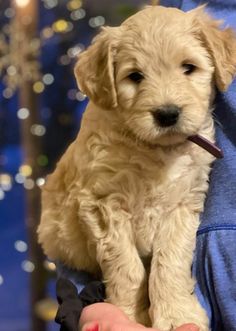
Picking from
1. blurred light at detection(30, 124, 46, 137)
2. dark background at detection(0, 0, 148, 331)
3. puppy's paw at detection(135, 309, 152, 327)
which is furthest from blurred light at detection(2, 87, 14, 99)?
puppy's paw at detection(135, 309, 152, 327)

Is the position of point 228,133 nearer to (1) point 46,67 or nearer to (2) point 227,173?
(2) point 227,173

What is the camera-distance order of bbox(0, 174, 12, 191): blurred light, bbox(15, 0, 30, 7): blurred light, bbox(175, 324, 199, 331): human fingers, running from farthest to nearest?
1. bbox(0, 174, 12, 191): blurred light
2. bbox(15, 0, 30, 7): blurred light
3. bbox(175, 324, 199, 331): human fingers

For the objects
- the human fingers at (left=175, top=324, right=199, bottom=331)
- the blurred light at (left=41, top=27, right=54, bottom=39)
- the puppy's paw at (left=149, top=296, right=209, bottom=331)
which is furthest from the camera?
the blurred light at (left=41, top=27, right=54, bottom=39)

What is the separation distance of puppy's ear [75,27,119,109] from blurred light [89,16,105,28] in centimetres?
197

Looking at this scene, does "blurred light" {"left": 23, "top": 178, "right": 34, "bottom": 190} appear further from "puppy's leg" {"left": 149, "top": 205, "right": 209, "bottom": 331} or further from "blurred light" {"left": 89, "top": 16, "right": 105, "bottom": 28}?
"puppy's leg" {"left": 149, "top": 205, "right": 209, "bottom": 331}

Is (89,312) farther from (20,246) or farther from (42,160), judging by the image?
(20,246)

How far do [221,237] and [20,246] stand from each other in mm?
2537

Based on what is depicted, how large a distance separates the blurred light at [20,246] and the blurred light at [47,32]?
3.67 ft

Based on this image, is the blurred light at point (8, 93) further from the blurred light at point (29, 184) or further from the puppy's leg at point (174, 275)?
the puppy's leg at point (174, 275)

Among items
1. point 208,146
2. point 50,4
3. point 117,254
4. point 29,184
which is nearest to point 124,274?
point 117,254

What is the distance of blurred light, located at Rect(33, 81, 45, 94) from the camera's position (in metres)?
3.50

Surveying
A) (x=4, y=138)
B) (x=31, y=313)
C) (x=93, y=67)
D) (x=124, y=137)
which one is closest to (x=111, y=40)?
(x=93, y=67)

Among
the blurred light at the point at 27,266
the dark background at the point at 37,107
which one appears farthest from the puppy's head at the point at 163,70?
the blurred light at the point at 27,266

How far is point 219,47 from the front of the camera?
1.38 m
